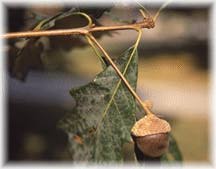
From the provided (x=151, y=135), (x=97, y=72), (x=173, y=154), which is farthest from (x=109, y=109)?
(x=97, y=72)

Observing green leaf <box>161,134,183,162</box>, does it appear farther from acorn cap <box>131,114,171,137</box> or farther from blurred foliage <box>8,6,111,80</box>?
blurred foliage <box>8,6,111,80</box>

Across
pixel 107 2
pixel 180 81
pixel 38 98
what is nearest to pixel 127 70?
pixel 107 2

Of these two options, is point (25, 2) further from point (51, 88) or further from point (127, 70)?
point (51, 88)

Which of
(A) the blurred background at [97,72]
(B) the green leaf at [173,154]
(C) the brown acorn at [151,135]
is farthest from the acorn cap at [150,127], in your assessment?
(A) the blurred background at [97,72]

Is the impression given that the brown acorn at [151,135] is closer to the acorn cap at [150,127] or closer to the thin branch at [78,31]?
the acorn cap at [150,127]

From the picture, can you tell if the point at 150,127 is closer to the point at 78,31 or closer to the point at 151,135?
the point at 151,135
